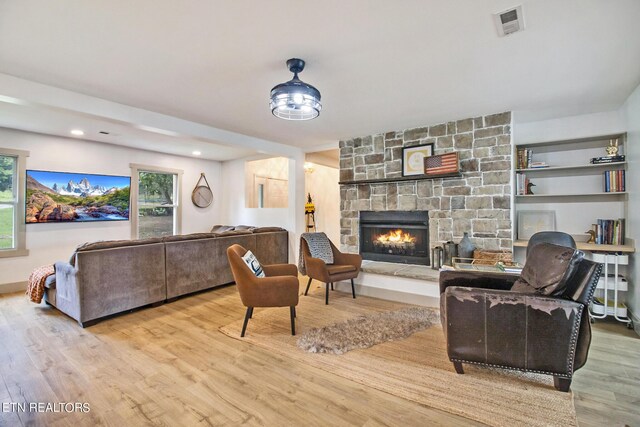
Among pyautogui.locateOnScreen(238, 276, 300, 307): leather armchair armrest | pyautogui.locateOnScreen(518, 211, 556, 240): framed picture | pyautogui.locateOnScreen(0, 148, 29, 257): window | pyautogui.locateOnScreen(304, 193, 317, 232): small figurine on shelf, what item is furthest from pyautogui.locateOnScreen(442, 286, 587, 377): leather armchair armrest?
pyautogui.locateOnScreen(0, 148, 29, 257): window

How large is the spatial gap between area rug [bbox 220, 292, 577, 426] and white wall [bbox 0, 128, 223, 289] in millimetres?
3824

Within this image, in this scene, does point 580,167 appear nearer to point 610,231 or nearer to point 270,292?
point 610,231

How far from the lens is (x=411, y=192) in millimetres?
4336

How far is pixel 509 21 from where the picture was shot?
186cm

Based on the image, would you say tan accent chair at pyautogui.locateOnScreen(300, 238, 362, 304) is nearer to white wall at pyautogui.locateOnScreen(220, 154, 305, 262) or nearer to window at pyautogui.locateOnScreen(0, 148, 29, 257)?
white wall at pyautogui.locateOnScreen(220, 154, 305, 262)

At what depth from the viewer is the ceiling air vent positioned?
178 cm

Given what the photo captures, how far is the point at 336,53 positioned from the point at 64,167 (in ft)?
16.9

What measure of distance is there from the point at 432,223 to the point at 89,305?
4.23 metres

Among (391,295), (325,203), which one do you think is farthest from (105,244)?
(325,203)

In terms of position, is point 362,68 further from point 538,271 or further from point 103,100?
point 103,100

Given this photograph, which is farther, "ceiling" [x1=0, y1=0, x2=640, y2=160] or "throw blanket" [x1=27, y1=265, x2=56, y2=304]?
"throw blanket" [x1=27, y1=265, x2=56, y2=304]

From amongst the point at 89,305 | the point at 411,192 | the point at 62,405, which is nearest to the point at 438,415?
the point at 62,405

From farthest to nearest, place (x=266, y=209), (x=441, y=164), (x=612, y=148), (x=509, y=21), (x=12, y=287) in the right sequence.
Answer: (x=266, y=209)
(x=12, y=287)
(x=441, y=164)
(x=612, y=148)
(x=509, y=21)

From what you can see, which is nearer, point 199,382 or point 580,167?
point 199,382
